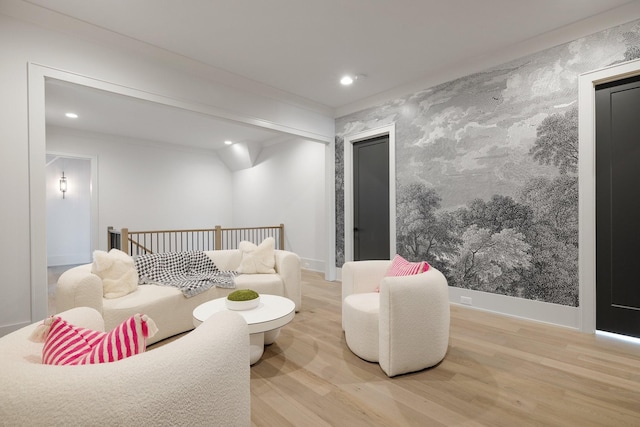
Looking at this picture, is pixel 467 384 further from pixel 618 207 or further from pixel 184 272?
pixel 184 272

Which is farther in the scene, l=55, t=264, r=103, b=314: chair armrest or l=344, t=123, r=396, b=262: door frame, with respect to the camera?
l=344, t=123, r=396, b=262: door frame

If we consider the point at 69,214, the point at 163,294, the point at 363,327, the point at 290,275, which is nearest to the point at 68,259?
the point at 69,214

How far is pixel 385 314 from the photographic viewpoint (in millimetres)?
2041

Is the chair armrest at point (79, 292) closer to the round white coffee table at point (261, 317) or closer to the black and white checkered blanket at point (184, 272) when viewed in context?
the black and white checkered blanket at point (184, 272)

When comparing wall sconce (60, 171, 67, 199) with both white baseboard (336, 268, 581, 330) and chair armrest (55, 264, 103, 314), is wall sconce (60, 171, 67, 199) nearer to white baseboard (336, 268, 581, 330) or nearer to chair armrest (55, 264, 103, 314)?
chair armrest (55, 264, 103, 314)

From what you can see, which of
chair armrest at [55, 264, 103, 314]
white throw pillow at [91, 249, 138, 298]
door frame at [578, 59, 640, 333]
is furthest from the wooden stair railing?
door frame at [578, 59, 640, 333]

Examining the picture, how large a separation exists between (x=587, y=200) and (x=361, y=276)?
2161 mm

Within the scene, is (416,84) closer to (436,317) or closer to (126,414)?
(436,317)

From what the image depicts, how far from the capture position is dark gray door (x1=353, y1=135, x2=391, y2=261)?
4.44m

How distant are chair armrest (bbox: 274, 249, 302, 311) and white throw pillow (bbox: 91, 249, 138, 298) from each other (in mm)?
1451

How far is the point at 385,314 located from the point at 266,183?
214 inches

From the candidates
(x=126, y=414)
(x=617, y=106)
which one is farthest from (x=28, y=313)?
(x=617, y=106)

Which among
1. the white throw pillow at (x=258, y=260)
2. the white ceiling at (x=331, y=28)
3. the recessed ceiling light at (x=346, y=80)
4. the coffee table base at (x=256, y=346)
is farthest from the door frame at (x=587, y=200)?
the white throw pillow at (x=258, y=260)

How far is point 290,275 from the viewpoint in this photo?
3486mm
